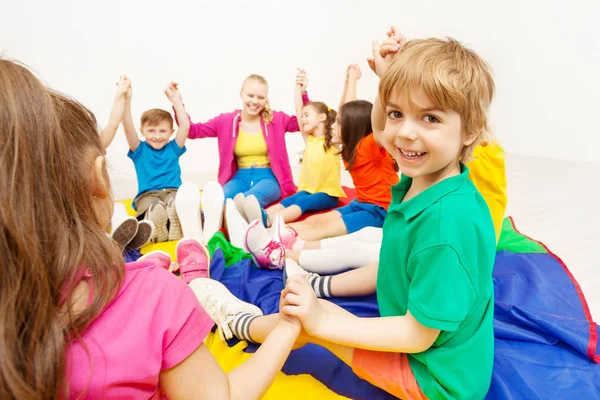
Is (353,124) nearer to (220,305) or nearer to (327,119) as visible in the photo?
(327,119)

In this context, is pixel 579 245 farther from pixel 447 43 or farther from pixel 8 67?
pixel 8 67

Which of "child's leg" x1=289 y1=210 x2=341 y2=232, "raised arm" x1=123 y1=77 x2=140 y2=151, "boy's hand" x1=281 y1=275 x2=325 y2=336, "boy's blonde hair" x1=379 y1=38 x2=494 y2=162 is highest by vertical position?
"boy's blonde hair" x1=379 y1=38 x2=494 y2=162

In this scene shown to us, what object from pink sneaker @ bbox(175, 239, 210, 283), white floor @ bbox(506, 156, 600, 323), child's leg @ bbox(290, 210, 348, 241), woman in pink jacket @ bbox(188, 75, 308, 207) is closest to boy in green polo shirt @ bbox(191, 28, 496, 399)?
pink sneaker @ bbox(175, 239, 210, 283)

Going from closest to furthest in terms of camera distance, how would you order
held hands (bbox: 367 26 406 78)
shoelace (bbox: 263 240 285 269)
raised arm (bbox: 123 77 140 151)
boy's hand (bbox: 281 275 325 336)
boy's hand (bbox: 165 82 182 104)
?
boy's hand (bbox: 281 275 325 336) → held hands (bbox: 367 26 406 78) → shoelace (bbox: 263 240 285 269) → raised arm (bbox: 123 77 140 151) → boy's hand (bbox: 165 82 182 104)

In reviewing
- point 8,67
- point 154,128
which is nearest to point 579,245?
point 154,128

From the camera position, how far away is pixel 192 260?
5.66 feet

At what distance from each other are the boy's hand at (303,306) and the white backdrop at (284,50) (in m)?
2.45

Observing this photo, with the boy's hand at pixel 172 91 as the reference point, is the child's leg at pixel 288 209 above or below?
below

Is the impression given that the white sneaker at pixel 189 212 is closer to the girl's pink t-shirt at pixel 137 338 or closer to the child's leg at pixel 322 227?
the child's leg at pixel 322 227

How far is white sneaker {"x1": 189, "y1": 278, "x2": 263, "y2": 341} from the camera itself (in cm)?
142

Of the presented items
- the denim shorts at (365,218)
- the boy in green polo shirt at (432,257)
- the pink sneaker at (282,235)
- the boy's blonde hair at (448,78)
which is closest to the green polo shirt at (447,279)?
the boy in green polo shirt at (432,257)

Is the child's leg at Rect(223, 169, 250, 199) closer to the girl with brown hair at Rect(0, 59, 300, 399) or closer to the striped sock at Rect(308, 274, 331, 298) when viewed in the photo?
the striped sock at Rect(308, 274, 331, 298)

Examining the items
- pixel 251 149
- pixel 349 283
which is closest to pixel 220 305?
pixel 349 283

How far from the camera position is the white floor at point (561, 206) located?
1975 mm
